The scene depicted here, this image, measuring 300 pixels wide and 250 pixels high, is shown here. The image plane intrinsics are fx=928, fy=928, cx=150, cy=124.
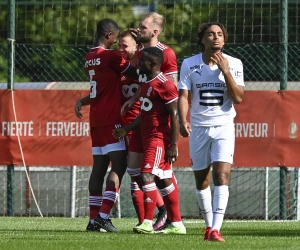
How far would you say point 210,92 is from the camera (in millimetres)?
8930

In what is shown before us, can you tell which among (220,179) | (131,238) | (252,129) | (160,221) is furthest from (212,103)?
(252,129)

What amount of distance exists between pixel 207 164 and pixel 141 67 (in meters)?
1.30

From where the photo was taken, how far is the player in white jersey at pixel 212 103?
8742mm

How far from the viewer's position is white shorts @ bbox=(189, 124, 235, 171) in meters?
8.79

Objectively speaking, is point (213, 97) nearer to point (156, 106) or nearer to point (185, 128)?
point (185, 128)

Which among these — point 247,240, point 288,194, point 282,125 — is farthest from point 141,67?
point 288,194

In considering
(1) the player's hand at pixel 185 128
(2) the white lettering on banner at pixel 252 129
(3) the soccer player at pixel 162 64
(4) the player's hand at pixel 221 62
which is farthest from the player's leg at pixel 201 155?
(2) the white lettering on banner at pixel 252 129

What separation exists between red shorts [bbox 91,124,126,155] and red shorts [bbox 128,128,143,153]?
0.58 feet

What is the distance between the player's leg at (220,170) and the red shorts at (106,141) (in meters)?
1.64

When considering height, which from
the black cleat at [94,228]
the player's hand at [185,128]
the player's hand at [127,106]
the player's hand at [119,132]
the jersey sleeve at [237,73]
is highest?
the jersey sleeve at [237,73]

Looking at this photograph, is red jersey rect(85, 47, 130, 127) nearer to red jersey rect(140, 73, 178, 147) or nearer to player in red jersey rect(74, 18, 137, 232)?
player in red jersey rect(74, 18, 137, 232)

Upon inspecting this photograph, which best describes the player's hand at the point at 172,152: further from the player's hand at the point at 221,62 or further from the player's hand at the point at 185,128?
the player's hand at the point at 221,62

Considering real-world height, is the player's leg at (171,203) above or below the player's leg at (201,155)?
below

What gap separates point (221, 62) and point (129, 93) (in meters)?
2.00
